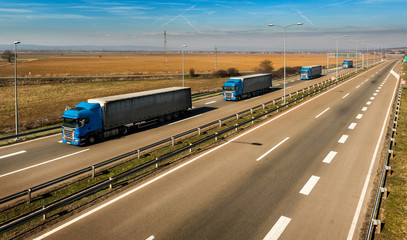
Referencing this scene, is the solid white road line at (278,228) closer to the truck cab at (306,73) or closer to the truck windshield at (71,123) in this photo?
the truck windshield at (71,123)

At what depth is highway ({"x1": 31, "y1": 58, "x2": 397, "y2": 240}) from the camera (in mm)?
10078

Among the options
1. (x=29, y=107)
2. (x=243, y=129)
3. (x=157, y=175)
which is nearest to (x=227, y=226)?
(x=157, y=175)

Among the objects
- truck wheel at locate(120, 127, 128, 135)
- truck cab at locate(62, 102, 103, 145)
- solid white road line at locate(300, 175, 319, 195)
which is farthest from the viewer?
truck wheel at locate(120, 127, 128, 135)

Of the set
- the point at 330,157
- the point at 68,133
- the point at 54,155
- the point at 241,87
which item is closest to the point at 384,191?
the point at 330,157

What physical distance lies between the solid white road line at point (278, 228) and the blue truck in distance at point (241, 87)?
30764 millimetres

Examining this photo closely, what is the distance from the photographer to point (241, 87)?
41219mm

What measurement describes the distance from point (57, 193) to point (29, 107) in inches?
1342

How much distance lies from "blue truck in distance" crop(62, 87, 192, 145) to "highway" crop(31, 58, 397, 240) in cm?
945

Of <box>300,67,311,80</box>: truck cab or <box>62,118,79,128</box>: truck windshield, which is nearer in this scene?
<box>62,118,79,128</box>: truck windshield

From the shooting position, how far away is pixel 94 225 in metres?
10.4

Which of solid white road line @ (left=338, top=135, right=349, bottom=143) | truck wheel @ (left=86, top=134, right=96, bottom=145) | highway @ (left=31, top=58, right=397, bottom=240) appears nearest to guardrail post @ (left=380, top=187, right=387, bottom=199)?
highway @ (left=31, top=58, right=397, bottom=240)

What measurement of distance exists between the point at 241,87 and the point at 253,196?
30.1 metres

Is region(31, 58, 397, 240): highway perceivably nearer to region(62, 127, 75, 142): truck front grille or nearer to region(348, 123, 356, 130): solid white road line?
region(348, 123, 356, 130): solid white road line

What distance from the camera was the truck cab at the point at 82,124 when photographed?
68.8 ft
